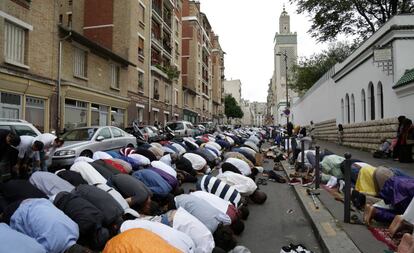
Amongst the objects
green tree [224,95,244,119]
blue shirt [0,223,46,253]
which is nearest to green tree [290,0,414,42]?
blue shirt [0,223,46,253]

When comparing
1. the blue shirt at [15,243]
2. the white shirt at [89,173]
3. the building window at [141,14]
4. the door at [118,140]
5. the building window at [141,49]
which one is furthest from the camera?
the building window at [141,14]

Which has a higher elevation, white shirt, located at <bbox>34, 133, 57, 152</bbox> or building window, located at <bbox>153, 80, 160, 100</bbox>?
building window, located at <bbox>153, 80, 160, 100</bbox>

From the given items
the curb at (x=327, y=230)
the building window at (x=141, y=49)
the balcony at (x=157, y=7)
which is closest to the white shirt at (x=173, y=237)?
the curb at (x=327, y=230)

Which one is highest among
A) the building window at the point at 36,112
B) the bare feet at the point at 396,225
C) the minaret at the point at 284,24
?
the minaret at the point at 284,24

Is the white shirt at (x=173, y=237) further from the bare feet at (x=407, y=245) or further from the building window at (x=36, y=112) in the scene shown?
the building window at (x=36, y=112)

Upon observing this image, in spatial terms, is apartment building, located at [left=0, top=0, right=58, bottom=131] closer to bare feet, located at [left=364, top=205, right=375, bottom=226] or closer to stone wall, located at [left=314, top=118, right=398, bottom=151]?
bare feet, located at [left=364, top=205, right=375, bottom=226]

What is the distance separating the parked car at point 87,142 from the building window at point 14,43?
548 cm

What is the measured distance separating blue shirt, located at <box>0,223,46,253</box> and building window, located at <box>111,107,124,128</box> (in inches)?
890

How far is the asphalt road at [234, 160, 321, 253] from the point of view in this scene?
19.0 ft

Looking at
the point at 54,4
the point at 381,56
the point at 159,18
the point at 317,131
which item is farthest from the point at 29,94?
the point at 317,131

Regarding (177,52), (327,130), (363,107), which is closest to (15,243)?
(363,107)

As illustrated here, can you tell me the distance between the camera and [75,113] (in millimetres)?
20984

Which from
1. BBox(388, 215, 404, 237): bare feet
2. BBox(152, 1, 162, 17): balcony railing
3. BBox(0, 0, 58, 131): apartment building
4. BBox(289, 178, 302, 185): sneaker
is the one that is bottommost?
BBox(289, 178, 302, 185): sneaker

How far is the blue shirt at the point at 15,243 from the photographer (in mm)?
3375
